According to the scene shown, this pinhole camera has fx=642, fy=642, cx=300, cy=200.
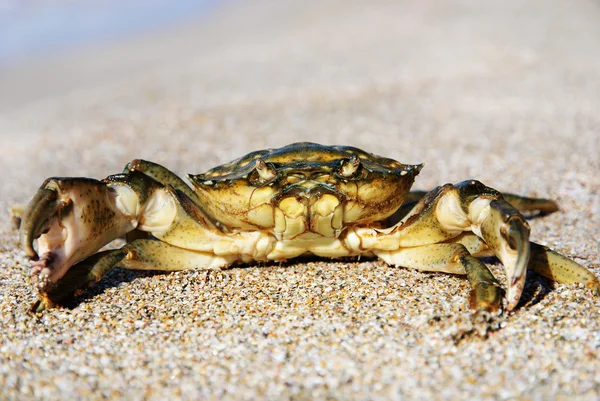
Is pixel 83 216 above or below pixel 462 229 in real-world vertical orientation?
above

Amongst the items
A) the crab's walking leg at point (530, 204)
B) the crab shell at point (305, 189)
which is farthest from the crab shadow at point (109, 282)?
the crab's walking leg at point (530, 204)

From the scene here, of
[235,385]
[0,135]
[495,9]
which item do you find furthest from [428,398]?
[495,9]

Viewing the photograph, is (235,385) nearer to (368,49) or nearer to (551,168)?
(551,168)

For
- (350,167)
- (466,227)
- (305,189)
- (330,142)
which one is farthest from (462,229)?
(330,142)

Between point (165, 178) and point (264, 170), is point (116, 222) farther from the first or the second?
point (264, 170)

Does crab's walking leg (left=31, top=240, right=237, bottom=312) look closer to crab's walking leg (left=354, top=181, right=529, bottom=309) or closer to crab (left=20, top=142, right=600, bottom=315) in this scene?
crab (left=20, top=142, right=600, bottom=315)

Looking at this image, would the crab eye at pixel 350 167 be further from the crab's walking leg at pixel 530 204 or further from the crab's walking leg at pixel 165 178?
the crab's walking leg at pixel 530 204
